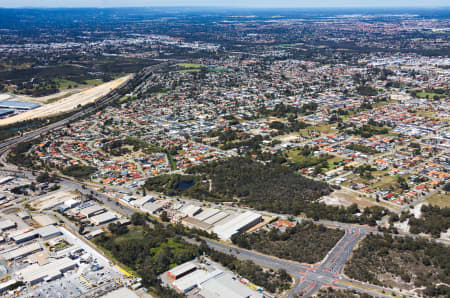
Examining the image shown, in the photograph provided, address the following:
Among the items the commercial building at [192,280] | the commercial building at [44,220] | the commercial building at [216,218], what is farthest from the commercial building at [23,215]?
the commercial building at [192,280]

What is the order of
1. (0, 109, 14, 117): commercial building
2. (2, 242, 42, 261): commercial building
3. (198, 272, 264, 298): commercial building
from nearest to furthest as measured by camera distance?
(198, 272, 264, 298): commercial building → (2, 242, 42, 261): commercial building → (0, 109, 14, 117): commercial building

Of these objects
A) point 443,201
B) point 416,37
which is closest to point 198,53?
point 416,37

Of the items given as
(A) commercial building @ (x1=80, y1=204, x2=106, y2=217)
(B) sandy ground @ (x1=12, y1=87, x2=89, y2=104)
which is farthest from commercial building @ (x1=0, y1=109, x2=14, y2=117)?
(A) commercial building @ (x1=80, y1=204, x2=106, y2=217)

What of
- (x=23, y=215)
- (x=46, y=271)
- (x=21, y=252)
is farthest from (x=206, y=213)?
(x=23, y=215)

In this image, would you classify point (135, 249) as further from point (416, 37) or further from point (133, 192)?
point (416, 37)

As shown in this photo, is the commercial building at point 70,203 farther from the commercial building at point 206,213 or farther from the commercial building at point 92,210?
the commercial building at point 206,213

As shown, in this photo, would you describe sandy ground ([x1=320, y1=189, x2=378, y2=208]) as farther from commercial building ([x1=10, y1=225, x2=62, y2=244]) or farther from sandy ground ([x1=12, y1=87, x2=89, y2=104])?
sandy ground ([x1=12, y1=87, x2=89, y2=104])

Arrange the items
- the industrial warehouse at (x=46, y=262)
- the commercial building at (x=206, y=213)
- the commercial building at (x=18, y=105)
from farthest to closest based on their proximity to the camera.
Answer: the commercial building at (x=18, y=105)
the commercial building at (x=206, y=213)
the industrial warehouse at (x=46, y=262)
